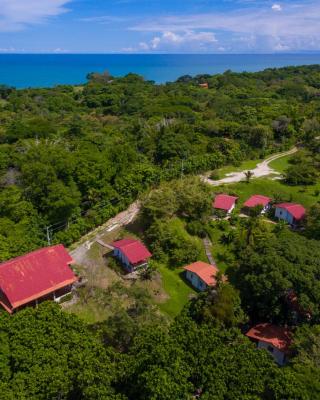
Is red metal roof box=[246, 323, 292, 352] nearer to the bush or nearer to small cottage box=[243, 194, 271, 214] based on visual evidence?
small cottage box=[243, 194, 271, 214]

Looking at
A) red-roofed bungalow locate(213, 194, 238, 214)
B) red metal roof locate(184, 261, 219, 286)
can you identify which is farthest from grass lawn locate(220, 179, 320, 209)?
red metal roof locate(184, 261, 219, 286)

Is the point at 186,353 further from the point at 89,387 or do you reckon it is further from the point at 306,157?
the point at 306,157

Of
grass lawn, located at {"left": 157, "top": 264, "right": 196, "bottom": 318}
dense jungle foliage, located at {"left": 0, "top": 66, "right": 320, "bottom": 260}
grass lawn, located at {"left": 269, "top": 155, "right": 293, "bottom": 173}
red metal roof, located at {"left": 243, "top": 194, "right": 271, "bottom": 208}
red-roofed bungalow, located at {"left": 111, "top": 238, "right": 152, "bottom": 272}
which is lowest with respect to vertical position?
grass lawn, located at {"left": 157, "top": 264, "right": 196, "bottom": 318}

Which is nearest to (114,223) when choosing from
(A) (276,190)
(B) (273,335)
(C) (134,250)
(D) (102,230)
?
(D) (102,230)

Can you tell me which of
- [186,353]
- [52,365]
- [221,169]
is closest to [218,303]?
[186,353]

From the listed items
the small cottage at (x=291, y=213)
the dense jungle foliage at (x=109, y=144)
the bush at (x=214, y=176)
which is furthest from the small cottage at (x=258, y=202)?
the dense jungle foliage at (x=109, y=144)

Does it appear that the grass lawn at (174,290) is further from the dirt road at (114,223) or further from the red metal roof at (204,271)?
the dirt road at (114,223)

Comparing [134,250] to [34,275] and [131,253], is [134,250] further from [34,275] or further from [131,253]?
[34,275]
